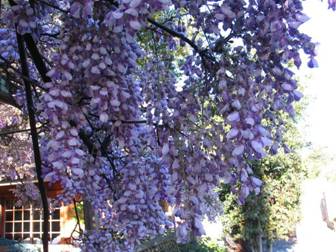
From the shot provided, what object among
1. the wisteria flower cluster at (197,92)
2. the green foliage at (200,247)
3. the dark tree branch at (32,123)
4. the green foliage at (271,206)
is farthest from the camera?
the green foliage at (271,206)

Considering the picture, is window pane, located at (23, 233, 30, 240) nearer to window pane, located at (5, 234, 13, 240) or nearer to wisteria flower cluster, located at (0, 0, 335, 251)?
window pane, located at (5, 234, 13, 240)

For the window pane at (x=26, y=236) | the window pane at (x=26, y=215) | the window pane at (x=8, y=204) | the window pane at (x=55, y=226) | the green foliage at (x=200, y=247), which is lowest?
the green foliage at (x=200, y=247)

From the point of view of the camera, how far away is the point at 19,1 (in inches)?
73.8

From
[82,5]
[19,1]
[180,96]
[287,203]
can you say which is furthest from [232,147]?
[287,203]

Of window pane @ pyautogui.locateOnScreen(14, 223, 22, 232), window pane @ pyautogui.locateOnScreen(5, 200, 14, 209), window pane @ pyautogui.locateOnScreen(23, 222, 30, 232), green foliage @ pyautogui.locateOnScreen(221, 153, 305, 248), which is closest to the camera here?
green foliage @ pyautogui.locateOnScreen(221, 153, 305, 248)

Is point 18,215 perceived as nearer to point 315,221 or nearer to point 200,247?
point 200,247

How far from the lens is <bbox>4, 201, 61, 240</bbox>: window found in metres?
12.4

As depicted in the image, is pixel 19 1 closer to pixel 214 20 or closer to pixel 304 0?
pixel 214 20

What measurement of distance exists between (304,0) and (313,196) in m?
8.97

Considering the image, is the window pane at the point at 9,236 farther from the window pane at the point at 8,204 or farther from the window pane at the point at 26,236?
the window pane at the point at 8,204

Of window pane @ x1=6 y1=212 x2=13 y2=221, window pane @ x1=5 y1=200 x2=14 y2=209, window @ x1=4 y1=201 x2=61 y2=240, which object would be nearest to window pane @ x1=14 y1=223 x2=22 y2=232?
window @ x1=4 y1=201 x2=61 y2=240

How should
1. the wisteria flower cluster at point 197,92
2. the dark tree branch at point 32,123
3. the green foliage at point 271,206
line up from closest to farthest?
1. the wisteria flower cluster at point 197,92
2. the dark tree branch at point 32,123
3. the green foliage at point 271,206

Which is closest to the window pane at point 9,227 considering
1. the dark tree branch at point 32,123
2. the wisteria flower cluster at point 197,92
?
the dark tree branch at point 32,123

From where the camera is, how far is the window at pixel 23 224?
40.8 feet
